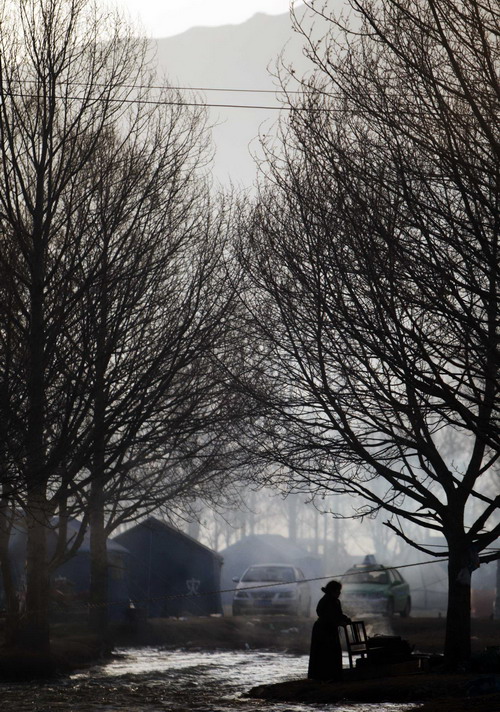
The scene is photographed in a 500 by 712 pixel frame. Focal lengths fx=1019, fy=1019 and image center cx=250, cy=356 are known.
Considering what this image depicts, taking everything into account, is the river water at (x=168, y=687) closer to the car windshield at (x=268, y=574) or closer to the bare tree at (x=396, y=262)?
the bare tree at (x=396, y=262)

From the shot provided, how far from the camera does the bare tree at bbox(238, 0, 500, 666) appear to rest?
888 centimetres

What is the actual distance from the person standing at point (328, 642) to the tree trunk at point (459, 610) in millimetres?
1524

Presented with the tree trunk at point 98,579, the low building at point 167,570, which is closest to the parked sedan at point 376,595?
the low building at point 167,570

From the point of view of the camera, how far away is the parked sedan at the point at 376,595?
2753 centimetres

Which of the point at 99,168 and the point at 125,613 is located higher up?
the point at 99,168

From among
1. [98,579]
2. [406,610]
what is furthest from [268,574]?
[98,579]

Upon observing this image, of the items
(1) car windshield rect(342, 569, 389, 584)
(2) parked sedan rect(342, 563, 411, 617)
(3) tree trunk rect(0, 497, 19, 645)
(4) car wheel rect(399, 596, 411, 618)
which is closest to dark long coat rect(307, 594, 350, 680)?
(3) tree trunk rect(0, 497, 19, 645)

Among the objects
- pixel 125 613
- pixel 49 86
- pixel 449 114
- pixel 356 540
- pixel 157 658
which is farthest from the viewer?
pixel 356 540

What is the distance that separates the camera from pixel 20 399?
1167cm

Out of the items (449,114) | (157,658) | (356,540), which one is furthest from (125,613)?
(356,540)

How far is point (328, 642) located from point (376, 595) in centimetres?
1406

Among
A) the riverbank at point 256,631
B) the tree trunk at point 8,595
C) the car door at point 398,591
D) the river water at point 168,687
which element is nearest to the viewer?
the river water at point 168,687

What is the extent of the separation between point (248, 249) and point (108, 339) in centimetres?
315

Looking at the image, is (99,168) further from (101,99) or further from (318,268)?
(318,268)
